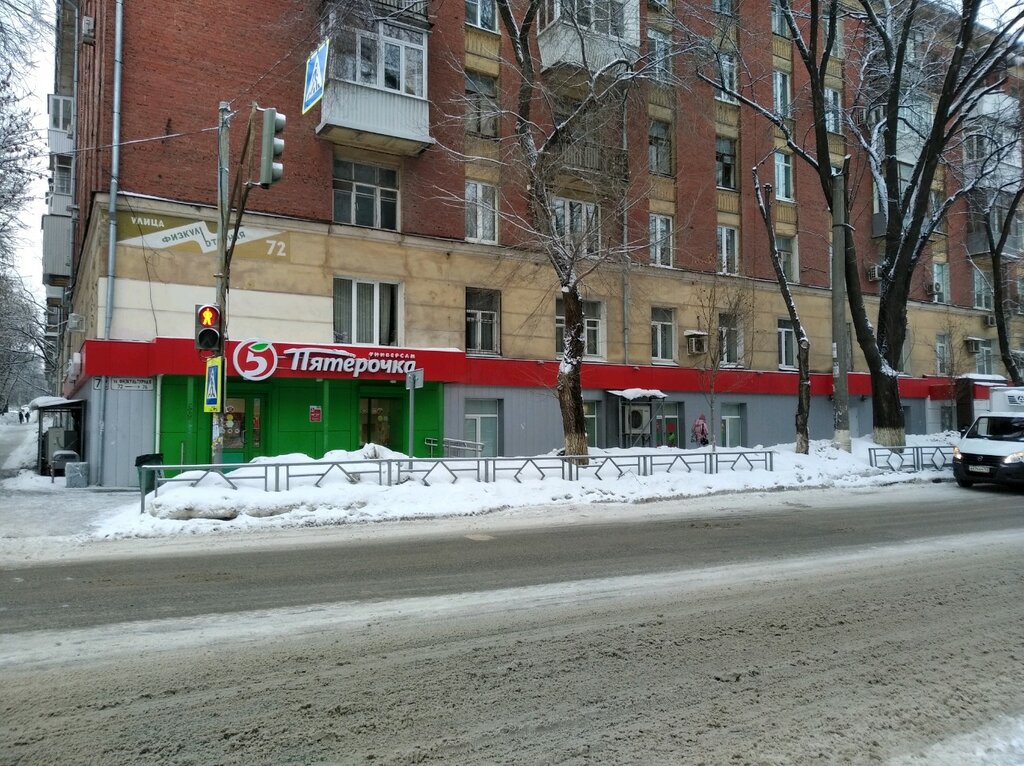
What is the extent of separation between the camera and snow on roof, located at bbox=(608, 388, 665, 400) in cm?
2197

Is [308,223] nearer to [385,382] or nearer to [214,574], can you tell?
[385,382]

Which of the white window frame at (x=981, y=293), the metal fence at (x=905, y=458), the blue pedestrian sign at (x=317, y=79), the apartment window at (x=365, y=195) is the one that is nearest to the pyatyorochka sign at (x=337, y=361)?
the apartment window at (x=365, y=195)

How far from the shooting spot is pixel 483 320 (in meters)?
21.5

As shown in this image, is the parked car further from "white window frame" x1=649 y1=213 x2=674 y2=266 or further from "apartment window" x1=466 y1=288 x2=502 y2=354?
"apartment window" x1=466 y1=288 x2=502 y2=354

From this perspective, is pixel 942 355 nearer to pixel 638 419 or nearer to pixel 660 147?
pixel 660 147

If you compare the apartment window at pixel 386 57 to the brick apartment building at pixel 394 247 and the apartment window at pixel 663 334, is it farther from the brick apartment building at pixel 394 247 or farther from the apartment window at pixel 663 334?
the apartment window at pixel 663 334

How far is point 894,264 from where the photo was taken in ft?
68.3

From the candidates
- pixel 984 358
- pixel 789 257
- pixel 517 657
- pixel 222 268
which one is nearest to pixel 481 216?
pixel 222 268

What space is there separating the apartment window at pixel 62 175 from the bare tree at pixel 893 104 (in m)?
25.8

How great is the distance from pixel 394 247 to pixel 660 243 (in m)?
9.00

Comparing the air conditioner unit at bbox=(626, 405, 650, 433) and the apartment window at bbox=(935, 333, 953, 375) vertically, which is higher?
the apartment window at bbox=(935, 333, 953, 375)

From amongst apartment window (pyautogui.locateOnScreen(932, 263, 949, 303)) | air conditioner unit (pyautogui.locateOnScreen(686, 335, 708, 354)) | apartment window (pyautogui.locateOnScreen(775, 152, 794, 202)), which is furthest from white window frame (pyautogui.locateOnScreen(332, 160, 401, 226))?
apartment window (pyautogui.locateOnScreen(932, 263, 949, 303))

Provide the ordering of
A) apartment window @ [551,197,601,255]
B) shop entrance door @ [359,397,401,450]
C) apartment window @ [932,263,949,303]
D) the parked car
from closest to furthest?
the parked car
apartment window @ [551,197,601,255]
shop entrance door @ [359,397,401,450]
apartment window @ [932,263,949,303]

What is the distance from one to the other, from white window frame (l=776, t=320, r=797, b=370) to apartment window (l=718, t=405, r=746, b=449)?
2714 millimetres
